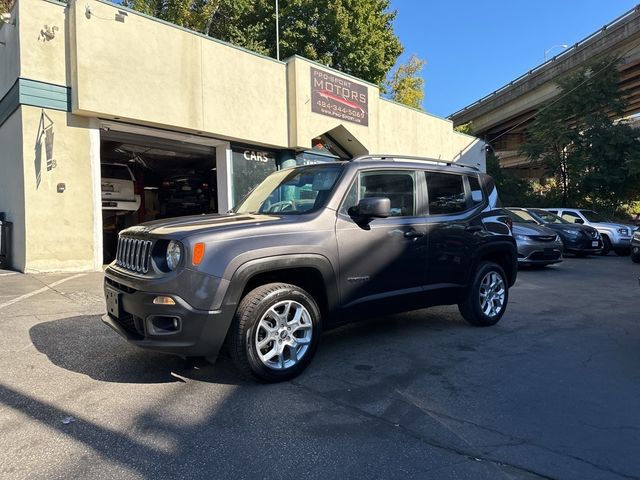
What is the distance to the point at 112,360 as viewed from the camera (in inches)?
180

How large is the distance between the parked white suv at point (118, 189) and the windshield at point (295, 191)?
8396 millimetres

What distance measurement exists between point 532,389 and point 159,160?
1418cm

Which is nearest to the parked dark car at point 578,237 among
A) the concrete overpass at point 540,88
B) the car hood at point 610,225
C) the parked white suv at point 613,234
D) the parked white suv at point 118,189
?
the parked white suv at point 613,234

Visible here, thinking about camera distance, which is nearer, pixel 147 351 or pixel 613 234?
pixel 147 351

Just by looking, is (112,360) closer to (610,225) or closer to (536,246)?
(536,246)

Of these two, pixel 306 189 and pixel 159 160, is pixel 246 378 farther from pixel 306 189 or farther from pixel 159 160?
pixel 159 160

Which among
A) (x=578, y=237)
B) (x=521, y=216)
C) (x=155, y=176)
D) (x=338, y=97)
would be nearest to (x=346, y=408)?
(x=521, y=216)

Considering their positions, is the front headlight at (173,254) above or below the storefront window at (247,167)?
below

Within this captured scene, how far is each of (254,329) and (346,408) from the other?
0.92 meters

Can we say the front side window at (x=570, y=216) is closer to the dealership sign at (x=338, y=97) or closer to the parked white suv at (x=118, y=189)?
the dealership sign at (x=338, y=97)

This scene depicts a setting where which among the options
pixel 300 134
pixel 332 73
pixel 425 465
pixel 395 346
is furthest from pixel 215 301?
pixel 332 73

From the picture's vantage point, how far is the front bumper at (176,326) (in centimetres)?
360

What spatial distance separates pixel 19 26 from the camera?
31.0ft

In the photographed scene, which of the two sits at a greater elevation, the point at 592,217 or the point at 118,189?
the point at 118,189
